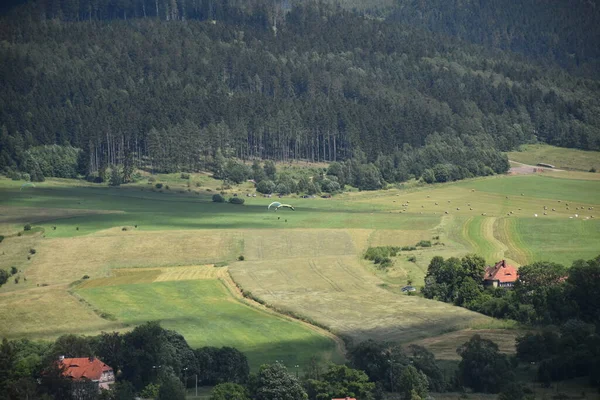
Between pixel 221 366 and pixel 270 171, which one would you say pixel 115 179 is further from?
pixel 221 366

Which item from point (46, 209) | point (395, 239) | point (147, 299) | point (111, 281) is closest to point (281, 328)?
point (147, 299)

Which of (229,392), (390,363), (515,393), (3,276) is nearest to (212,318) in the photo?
(3,276)

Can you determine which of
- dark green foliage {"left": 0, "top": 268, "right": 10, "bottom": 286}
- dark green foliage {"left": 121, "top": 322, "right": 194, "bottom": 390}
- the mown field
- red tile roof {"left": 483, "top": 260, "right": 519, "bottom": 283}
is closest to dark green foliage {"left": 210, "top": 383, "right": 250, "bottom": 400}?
dark green foliage {"left": 121, "top": 322, "right": 194, "bottom": 390}

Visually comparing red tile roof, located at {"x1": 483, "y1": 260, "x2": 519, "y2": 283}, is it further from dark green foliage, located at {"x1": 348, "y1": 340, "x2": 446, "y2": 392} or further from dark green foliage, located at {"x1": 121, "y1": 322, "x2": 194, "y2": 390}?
dark green foliage, located at {"x1": 121, "y1": 322, "x2": 194, "y2": 390}

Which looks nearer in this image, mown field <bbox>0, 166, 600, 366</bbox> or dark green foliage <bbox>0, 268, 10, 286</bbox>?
mown field <bbox>0, 166, 600, 366</bbox>

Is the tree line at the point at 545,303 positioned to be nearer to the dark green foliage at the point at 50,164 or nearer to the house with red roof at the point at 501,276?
the house with red roof at the point at 501,276

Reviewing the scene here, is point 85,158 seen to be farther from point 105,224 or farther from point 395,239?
point 395,239
